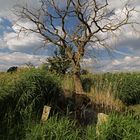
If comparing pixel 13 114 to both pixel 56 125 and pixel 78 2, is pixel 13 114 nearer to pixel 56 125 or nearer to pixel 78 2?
pixel 56 125

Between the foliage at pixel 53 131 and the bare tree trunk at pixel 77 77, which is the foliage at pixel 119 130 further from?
the bare tree trunk at pixel 77 77

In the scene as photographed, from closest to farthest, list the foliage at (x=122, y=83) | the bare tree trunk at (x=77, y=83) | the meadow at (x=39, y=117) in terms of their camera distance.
→ the meadow at (x=39, y=117) → the foliage at (x=122, y=83) → the bare tree trunk at (x=77, y=83)

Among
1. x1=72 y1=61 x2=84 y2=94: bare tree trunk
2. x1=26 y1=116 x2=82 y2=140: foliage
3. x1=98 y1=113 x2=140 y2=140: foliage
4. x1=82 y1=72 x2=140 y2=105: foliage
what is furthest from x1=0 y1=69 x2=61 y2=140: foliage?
x1=72 y1=61 x2=84 y2=94: bare tree trunk

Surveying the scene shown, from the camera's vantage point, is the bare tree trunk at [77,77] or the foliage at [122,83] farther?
the bare tree trunk at [77,77]

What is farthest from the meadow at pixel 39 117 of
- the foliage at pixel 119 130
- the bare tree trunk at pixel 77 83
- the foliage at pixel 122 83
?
the foliage at pixel 122 83

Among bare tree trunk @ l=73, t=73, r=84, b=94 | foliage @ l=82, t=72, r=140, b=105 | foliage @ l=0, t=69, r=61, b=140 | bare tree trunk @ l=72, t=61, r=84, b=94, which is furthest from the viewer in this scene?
bare tree trunk @ l=72, t=61, r=84, b=94

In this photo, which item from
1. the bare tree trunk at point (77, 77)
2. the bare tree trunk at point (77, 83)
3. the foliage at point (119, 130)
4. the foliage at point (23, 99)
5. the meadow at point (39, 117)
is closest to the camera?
the foliage at point (119, 130)

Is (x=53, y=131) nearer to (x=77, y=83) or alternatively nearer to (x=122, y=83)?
(x=77, y=83)

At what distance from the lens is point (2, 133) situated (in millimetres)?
10117

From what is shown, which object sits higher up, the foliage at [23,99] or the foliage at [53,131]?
the foliage at [23,99]

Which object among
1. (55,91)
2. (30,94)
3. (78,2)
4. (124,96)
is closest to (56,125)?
(30,94)

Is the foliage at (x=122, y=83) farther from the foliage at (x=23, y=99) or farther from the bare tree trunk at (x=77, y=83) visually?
the foliage at (x=23, y=99)

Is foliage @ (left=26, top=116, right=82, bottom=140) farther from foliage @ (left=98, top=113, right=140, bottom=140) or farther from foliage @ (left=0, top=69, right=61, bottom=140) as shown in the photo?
foliage @ (left=98, top=113, right=140, bottom=140)

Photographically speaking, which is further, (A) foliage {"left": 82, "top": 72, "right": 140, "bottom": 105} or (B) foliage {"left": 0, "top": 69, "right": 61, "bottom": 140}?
(A) foliage {"left": 82, "top": 72, "right": 140, "bottom": 105}
